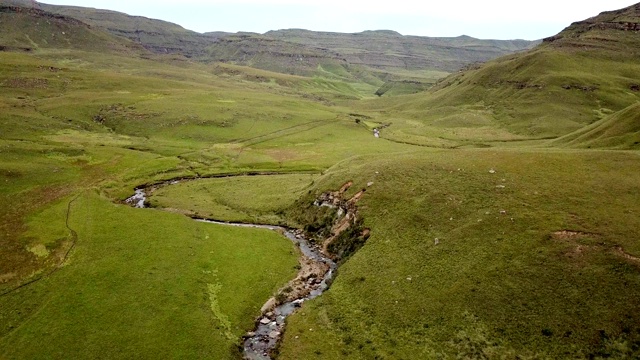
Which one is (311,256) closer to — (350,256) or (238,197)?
(350,256)

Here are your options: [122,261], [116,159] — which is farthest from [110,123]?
[122,261]

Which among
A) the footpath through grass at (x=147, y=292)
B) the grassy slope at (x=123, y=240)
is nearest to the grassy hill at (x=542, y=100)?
the grassy slope at (x=123, y=240)

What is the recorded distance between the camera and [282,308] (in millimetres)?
43812

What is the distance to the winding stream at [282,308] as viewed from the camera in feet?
123

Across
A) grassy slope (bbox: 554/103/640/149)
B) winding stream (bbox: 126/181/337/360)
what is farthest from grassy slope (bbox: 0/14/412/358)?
grassy slope (bbox: 554/103/640/149)

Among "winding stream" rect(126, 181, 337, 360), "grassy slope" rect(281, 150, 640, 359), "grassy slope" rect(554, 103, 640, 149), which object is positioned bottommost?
"winding stream" rect(126, 181, 337, 360)

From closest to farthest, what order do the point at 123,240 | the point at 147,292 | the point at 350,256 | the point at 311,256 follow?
the point at 147,292
the point at 350,256
the point at 123,240
the point at 311,256

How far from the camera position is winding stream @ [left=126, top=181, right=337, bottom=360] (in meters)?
37.5

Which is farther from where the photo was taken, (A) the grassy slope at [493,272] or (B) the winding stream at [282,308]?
(B) the winding stream at [282,308]

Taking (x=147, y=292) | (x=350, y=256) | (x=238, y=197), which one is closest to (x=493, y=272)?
(x=350, y=256)

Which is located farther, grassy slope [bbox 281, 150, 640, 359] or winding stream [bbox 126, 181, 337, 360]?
winding stream [bbox 126, 181, 337, 360]

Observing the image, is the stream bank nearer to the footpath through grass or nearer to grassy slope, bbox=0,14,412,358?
the footpath through grass

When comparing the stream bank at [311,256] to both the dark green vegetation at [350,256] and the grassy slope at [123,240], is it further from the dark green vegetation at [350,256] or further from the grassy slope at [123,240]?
the grassy slope at [123,240]

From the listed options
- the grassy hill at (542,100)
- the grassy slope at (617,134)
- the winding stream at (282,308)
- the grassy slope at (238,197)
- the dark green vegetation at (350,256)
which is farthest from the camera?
the grassy hill at (542,100)
